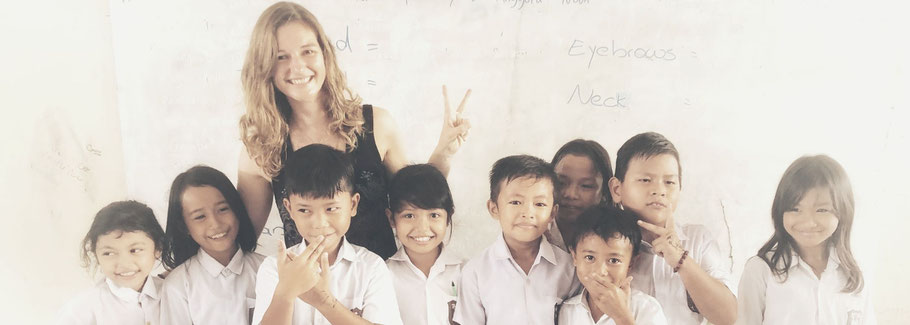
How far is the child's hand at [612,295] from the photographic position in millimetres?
1585

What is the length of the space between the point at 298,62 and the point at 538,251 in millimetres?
857

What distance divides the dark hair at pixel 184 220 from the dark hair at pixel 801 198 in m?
1.55

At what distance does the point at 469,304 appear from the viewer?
1.70 meters

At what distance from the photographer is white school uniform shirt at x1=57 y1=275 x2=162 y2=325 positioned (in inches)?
65.6

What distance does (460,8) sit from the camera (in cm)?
162

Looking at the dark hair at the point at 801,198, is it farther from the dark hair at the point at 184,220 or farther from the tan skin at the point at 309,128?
the dark hair at the point at 184,220

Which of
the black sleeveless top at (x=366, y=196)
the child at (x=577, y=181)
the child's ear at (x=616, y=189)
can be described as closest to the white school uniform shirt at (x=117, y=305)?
the black sleeveless top at (x=366, y=196)

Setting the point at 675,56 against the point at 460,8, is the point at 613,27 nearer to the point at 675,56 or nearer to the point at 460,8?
the point at 675,56

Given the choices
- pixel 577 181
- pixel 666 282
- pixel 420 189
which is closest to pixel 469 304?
pixel 420 189

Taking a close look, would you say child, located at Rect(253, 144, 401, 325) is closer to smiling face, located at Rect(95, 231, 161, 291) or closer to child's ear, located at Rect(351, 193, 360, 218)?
child's ear, located at Rect(351, 193, 360, 218)

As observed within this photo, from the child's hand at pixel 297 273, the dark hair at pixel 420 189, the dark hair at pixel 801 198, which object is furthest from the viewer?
the dark hair at pixel 801 198

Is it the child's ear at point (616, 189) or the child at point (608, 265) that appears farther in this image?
the child's ear at point (616, 189)

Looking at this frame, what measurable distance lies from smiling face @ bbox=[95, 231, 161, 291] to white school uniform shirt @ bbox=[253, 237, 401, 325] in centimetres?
33

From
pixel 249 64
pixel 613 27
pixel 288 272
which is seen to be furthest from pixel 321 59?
pixel 613 27
